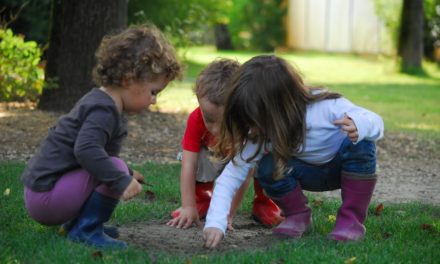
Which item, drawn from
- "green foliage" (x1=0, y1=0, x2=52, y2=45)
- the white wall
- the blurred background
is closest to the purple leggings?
the blurred background

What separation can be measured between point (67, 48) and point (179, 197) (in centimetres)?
362

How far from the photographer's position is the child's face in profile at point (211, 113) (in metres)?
3.74

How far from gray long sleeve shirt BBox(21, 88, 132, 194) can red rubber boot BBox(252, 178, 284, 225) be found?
41.8 inches

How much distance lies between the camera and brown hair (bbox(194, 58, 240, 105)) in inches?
146

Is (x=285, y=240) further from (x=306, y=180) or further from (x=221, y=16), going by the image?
(x=221, y=16)

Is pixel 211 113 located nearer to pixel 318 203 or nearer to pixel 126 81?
pixel 126 81

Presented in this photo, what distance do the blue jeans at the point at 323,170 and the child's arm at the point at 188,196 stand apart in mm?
512

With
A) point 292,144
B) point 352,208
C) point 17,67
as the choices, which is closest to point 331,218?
point 352,208

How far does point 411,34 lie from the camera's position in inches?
631

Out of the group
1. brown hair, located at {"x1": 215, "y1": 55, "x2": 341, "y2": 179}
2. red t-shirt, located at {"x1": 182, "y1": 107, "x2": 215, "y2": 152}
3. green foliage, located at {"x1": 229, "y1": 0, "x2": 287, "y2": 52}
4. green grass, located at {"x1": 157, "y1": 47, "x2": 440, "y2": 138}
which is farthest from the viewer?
green foliage, located at {"x1": 229, "y1": 0, "x2": 287, "y2": 52}

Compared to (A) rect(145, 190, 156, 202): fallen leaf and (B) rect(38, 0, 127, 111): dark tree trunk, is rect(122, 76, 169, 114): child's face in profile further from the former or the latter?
(B) rect(38, 0, 127, 111): dark tree trunk

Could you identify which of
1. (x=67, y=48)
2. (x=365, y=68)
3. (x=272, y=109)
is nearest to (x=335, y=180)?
(x=272, y=109)

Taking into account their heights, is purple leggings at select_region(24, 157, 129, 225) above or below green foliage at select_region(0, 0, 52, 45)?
above

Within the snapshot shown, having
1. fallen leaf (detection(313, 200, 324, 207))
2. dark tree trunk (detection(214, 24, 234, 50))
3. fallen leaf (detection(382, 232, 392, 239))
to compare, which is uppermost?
fallen leaf (detection(382, 232, 392, 239))
